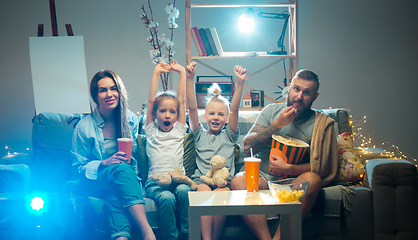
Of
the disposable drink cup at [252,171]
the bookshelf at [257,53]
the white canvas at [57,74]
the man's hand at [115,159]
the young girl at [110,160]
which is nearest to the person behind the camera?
the disposable drink cup at [252,171]

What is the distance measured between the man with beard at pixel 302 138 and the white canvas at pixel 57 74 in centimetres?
143

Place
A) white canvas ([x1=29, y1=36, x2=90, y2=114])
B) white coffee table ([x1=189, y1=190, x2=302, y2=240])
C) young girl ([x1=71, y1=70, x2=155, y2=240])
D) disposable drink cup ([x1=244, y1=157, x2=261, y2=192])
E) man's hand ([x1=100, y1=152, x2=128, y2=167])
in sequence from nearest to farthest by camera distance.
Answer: white coffee table ([x1=189, y1=190, x2=302, y2=240]), disposable drink cup ([x1=244, y1=157, x2=261, y2=192]), young girl ([x1=71, y1=70, x2=155, y2=240]), man's hand ([x1=100, y1=152, x2=128, y2=167]), white canvas ([x1=29, y1=36, x2=90, y2=114])

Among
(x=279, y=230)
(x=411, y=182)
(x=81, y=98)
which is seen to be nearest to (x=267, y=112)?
(x=279, y=230)

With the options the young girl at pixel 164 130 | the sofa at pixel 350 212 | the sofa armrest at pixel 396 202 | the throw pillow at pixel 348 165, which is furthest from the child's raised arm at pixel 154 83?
→ the sofa armrest at pixel 396 202

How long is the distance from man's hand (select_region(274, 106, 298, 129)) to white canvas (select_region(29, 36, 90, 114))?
60.1 inches

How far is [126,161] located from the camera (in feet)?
5.39

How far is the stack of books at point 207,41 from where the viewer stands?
2656 millimetres

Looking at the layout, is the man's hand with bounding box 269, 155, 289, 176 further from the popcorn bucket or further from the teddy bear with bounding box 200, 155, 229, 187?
the teddy bear with bounding box 200, 155, 229, 187

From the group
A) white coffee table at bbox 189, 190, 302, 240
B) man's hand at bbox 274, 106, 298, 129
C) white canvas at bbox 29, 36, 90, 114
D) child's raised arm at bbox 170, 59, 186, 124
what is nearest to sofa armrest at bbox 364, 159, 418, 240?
man's hand at bbox 274, 106, 298, 129

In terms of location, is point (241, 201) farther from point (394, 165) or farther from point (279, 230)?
point (394, 165)

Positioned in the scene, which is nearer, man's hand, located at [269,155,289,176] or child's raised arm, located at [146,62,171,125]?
man's hand, located at [269,155,289,176]

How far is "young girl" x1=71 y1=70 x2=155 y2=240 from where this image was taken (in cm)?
151

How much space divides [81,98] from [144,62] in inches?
39.9

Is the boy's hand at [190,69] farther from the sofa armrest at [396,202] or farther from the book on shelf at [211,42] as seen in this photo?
the sofa armrest at [396,202]
